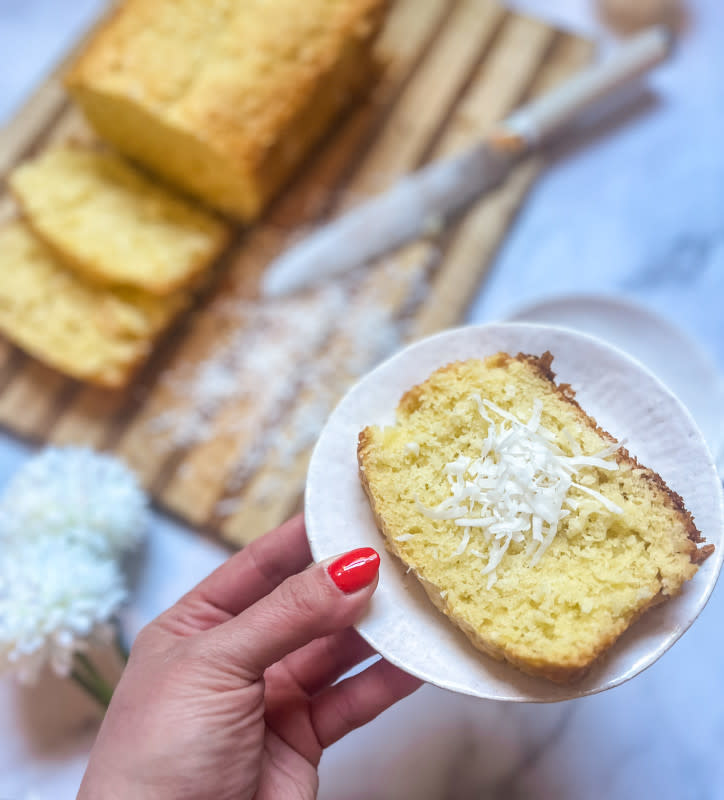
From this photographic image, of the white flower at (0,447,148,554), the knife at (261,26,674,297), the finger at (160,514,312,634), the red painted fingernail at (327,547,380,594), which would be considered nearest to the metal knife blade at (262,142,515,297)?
the knife at (261,26,674,297)

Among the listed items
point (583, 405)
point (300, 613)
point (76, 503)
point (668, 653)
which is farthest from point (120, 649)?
point (668, 653)

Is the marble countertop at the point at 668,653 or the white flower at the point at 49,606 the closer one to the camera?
the white flower at the point at 49,606

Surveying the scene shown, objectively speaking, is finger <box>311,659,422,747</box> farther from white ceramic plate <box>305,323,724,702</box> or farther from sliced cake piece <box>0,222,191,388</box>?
sliced cake piece <box>0,222,191,388</box>

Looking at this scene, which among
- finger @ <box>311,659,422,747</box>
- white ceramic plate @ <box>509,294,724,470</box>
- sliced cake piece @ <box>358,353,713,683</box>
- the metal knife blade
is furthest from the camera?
the metal knife blade

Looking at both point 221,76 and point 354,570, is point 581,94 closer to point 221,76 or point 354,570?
point 221,76

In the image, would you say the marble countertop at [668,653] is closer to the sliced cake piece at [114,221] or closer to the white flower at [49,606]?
the white flower at [49,606]

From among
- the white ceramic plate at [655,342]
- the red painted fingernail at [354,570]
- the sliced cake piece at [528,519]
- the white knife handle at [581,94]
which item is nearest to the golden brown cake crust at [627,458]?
the sliced cake piece at [528,519]
